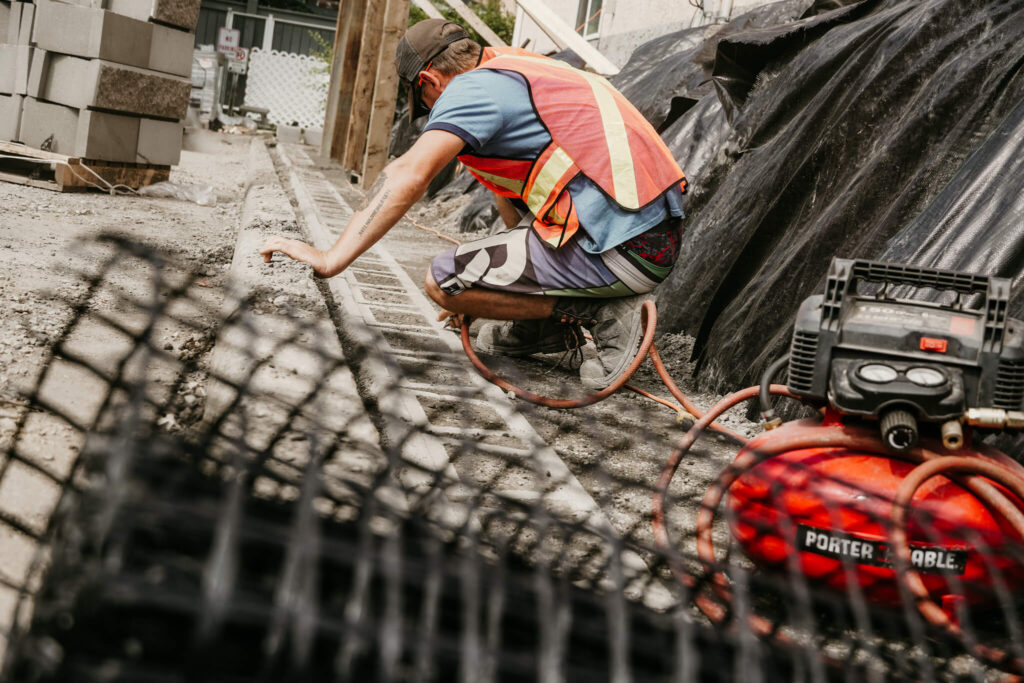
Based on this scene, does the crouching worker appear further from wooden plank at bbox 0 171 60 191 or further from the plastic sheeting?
wooden plank at bbox 0 171 60 191

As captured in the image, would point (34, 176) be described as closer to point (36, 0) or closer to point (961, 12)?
point (36, 0)

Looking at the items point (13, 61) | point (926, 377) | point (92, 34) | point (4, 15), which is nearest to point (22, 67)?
point (13, 61)

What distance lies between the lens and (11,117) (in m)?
6.83

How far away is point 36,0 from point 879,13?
5780mm

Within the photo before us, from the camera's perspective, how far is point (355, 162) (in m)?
9.91

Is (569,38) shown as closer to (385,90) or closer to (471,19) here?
(471,19)

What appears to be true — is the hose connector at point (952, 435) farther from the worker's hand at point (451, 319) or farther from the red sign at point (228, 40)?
the red sign at point (228, 40)

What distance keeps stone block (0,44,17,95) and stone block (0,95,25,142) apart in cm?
9

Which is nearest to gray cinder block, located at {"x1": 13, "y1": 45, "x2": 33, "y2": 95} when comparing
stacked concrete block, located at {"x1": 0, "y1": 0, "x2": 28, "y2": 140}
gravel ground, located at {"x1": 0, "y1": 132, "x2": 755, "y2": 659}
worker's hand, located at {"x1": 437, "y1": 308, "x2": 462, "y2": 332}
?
stacked concrete block, located at {"x1": 0, "y1": 0, "x2": 28, "y2": 140}

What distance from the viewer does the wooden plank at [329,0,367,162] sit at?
36.2 feet

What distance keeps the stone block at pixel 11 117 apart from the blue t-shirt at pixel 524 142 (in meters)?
5.18

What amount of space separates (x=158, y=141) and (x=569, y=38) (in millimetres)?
3147

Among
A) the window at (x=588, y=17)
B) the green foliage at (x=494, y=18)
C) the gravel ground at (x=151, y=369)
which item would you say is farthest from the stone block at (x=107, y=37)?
the green foliage at (x=494, y=18)

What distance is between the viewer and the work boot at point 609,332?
3.21m
